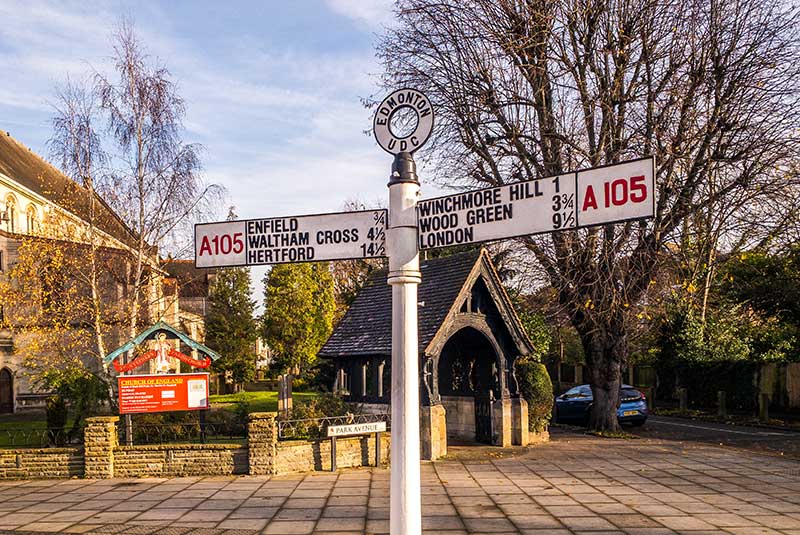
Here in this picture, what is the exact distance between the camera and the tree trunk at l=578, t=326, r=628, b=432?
69.2 feet

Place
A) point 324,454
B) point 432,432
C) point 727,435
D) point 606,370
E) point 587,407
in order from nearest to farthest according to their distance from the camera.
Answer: point 324,454, point 432,432, point 606,370, point 727,435, point 587,407

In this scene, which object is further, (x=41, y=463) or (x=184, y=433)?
(x=184, y=433)

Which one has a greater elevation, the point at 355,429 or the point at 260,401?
the point at 355,429

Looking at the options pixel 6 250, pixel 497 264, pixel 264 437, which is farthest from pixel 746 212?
pixel 6 250

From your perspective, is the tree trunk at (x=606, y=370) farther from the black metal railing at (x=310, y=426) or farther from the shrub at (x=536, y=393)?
the black metal railing at (x=310, y=426)

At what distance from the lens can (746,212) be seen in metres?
19.4

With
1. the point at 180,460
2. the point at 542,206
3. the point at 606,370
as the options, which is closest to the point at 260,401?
the point at 606,370

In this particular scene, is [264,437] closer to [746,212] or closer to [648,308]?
Result: [648,308]

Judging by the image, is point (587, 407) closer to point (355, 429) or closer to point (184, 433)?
point (355, 429)

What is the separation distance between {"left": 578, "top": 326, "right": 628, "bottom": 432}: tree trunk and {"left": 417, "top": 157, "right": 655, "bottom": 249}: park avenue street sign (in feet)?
55.2

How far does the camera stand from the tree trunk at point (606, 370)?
21094 millimetres

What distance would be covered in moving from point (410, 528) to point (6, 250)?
3706cm

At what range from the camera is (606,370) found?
21.3m

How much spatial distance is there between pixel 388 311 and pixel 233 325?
33.4 m
